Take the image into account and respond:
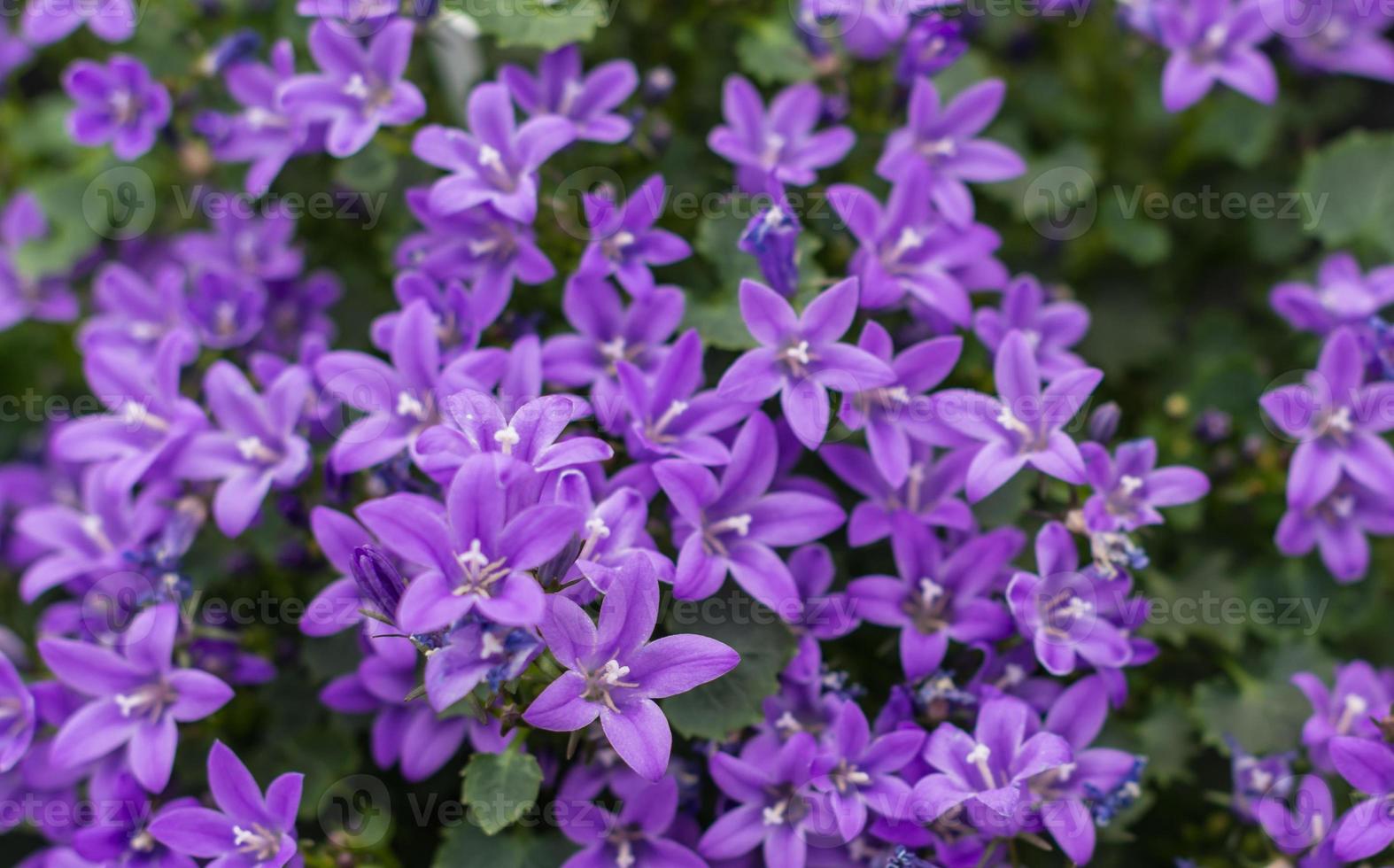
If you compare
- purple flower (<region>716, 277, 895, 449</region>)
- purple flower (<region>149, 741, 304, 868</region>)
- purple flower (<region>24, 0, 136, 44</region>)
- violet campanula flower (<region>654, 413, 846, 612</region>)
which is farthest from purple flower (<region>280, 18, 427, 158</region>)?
purple flower (<region>149, 741, 304, 868</region>)

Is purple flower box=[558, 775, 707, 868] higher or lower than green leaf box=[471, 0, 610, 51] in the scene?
lower

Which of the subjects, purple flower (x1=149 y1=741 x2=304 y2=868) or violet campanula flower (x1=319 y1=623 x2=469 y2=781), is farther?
violet campanula flower (x1=319 y1=623 x2=469 y2=781)

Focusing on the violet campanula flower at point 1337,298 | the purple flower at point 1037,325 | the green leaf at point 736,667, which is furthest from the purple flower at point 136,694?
the violet campanula flower at point 1337,298

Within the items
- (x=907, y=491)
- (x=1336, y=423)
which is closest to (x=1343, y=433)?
(x=1336, y=423)

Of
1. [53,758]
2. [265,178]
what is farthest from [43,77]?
[53,758]

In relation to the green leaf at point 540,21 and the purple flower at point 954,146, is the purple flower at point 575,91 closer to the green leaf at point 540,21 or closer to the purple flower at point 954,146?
the green leaf at point 540,21

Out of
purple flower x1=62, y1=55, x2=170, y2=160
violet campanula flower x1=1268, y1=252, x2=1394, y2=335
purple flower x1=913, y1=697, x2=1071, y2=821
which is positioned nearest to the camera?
purple flower x1=913, y1=697, x2=1071, y2=821

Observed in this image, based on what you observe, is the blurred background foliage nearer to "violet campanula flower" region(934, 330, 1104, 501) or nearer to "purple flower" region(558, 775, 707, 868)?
"purple flower" region(558, 775, 707, 868)
